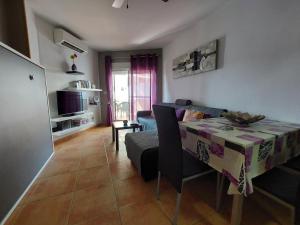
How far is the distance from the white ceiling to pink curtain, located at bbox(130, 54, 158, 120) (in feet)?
2.94

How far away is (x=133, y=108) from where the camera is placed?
4.93 m

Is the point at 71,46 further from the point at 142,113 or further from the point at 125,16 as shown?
the point at 142,113

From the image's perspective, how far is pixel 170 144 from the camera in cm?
124

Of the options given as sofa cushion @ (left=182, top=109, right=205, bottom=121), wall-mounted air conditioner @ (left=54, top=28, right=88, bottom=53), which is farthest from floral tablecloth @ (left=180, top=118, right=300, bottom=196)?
wall-mounted air conditioner @ (left=54, top=28, right=88, bottom=53)

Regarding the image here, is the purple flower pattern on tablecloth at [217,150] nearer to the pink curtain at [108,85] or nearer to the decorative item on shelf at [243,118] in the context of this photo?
the decorative item on shelf at [243,118]

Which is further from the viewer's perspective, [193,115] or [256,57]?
[193,115]

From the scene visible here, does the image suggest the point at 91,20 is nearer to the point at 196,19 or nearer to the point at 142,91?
the point at 196,19

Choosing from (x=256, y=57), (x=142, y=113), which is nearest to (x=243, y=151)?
(x=256, y=57)

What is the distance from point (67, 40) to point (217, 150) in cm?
365

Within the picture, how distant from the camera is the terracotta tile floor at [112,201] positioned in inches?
51.2

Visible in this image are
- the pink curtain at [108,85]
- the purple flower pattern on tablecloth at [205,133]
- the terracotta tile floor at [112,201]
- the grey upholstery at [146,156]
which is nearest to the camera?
the purple flower pattern on tablecloth at [205,133]

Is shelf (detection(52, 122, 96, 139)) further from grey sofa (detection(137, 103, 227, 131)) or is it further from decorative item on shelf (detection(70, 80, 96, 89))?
grey sofa (detection(137, 103, 227, 131))

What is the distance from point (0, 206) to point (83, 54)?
3909mm

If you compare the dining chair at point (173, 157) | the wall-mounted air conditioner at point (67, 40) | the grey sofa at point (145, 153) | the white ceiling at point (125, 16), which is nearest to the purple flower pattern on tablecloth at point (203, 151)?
the dining chair at point (173, 157)
